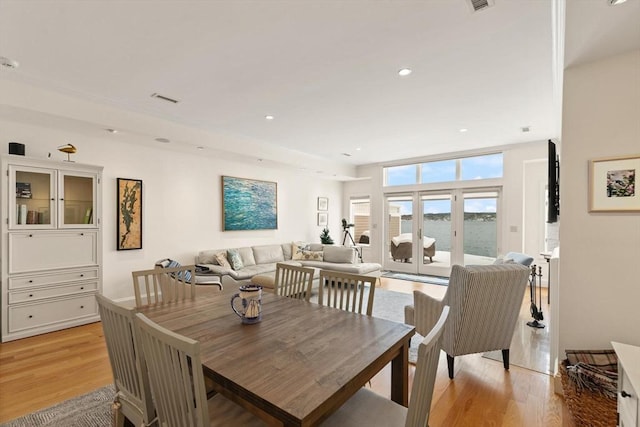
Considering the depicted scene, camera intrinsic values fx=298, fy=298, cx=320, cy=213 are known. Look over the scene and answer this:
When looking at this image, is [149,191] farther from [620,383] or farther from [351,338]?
[620,383]

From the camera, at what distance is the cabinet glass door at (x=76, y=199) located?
359 cm

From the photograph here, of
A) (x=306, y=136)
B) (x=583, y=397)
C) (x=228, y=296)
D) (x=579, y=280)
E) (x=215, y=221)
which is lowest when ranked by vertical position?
(x=583, y=397)

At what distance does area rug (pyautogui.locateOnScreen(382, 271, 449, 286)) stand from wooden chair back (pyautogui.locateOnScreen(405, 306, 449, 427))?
18.0 ft

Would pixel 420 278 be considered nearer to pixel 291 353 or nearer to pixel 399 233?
pixel 399 233

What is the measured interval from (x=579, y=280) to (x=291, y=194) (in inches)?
222

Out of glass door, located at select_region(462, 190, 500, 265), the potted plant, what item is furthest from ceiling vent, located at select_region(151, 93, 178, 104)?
glass door, located at select_region(462, 190, 500, 265)

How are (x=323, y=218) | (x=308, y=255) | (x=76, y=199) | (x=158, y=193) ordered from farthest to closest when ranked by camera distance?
1. (x=323, y=218)
2. (x=308, y=255)
3. (x=158, y=193)
4. (x=76, y=199)

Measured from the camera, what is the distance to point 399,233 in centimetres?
759

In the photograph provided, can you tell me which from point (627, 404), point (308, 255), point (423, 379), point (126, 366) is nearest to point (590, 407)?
point (627, 404)

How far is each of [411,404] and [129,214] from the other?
4.67 meters

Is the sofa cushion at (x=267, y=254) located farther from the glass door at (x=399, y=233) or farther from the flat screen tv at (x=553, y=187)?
the flat screen tv at (x=553, y=187)

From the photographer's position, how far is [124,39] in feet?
7.60

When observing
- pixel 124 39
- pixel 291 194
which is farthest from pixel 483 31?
pixel 291 194

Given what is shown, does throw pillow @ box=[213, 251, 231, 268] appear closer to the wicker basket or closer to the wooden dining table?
the wooden dining table
